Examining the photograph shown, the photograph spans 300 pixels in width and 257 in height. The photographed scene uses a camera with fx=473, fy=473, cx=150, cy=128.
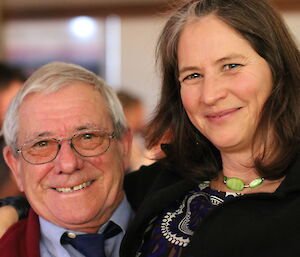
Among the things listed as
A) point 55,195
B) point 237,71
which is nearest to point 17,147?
point 55,195

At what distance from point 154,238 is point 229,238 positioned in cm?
35

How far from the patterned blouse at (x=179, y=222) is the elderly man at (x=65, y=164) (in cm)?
24

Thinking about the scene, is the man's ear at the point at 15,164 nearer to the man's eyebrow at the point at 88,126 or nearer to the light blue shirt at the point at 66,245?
the light blue shirt at the point at 66,245

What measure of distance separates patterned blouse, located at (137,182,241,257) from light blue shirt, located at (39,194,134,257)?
0.20m

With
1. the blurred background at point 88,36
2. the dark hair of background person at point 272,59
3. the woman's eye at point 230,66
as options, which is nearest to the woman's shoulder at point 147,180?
the dark hair of background person at point 272,59

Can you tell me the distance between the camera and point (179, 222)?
1631 mm

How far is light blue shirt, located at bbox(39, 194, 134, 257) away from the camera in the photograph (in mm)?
1756

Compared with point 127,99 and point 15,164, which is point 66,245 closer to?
point 15,164

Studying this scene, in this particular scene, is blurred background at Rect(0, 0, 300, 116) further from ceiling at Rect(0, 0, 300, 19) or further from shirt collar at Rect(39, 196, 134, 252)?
shirt collar at Rect(39, 196, 134, 252)

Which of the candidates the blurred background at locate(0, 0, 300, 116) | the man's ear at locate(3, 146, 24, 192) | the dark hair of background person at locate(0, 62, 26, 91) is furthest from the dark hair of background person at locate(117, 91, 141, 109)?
the man's ear at locate(3, 146, 24, 192)

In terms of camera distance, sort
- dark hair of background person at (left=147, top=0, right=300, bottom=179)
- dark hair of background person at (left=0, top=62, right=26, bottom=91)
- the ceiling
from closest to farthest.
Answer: dark hair of background person at (left=147, top=0, right=300, bottom=179), dark hair of background person at (left=0, top=62, right=26, bottom=91), the ceiling

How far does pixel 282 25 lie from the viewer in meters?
1.54

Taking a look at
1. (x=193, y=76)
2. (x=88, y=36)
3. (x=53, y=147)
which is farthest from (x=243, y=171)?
(x=88, y=36)

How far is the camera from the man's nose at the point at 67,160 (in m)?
1.75
